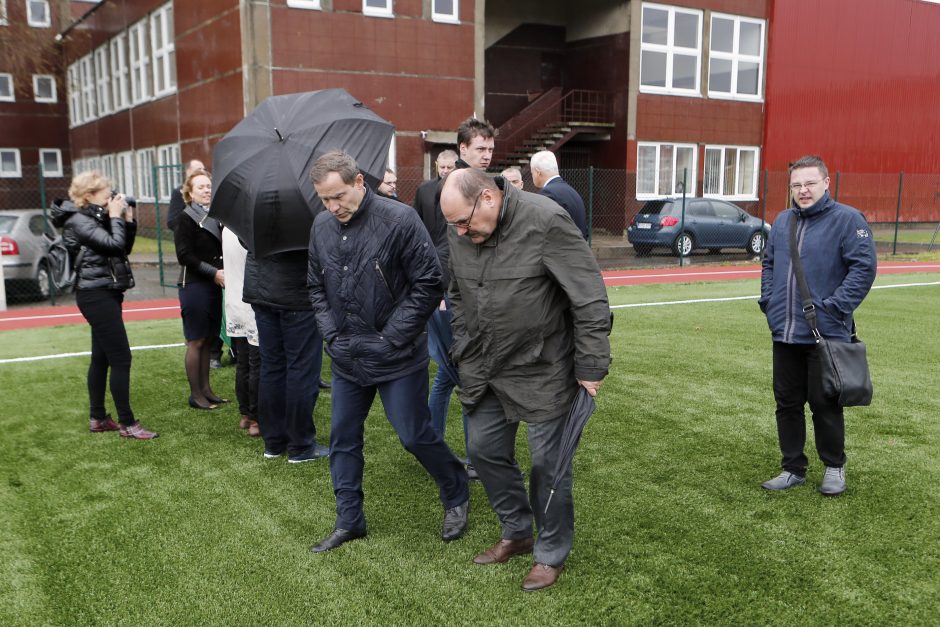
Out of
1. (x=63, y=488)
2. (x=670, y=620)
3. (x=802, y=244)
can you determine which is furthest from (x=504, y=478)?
(x=63, y=488)

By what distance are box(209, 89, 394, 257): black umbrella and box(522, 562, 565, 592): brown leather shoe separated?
2211 mm

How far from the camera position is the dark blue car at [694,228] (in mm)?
18984

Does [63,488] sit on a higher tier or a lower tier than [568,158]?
lower

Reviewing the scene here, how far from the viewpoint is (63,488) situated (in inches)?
188

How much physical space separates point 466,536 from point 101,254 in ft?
10.1

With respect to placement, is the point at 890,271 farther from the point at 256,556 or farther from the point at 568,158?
the point at 256,556

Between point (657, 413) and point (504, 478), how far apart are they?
2833mm

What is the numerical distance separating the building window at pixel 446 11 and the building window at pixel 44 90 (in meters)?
22.9

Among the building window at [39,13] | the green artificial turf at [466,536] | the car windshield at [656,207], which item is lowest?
the green artificial turf at [466,536]

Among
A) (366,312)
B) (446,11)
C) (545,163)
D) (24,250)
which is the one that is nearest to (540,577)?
(366,312)

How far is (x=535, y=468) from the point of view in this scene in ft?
11.5

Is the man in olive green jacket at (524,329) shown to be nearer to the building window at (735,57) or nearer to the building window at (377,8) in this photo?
the building window at (377,8)

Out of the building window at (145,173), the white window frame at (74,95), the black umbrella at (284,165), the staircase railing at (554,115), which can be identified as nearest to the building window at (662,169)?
the staircase railing at (554,115)

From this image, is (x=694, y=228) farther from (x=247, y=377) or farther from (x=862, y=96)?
(x=247, y=377)
